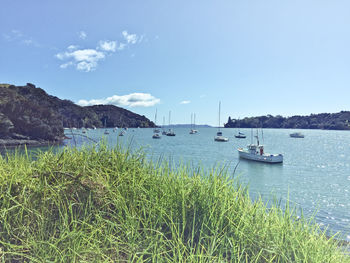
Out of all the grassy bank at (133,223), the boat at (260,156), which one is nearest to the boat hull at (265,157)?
the boat at (260,156)

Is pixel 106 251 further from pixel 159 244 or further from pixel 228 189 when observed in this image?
pixel 228 189

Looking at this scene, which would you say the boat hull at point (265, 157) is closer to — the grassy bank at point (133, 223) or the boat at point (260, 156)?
the boat at point (260, 156)

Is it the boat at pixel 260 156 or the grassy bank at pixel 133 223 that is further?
the boat at pixel 260 156

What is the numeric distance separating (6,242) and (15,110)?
5765 centimetres

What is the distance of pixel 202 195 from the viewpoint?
2.47 meters

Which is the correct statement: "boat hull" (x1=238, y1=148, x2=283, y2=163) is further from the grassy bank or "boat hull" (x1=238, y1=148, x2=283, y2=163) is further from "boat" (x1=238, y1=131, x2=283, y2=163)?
the grassy bank

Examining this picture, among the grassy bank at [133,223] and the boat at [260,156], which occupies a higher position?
the grassy bank at [133,223]

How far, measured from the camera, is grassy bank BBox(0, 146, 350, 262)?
1936mm

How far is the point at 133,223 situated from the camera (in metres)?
2.14

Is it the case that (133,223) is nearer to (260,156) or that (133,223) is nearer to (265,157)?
(265,157)

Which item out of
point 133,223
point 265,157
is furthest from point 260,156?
point 133,223

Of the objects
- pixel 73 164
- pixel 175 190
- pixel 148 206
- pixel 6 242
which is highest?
pixel 73 164

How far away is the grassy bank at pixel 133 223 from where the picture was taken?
6.35ft

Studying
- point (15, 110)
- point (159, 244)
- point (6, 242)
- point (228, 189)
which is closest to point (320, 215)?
point (228, 189)
